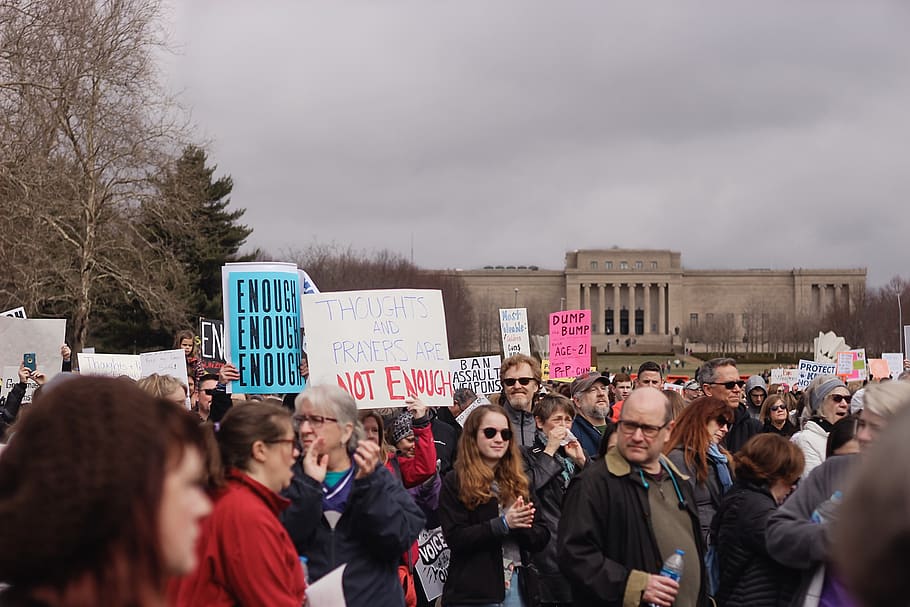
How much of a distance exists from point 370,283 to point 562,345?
5156cm

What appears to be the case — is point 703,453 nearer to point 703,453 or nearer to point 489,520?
point 703,453

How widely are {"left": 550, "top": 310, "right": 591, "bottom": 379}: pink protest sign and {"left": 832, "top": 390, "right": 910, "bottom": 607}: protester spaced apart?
13.6 m

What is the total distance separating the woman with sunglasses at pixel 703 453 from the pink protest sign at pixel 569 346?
8.74 m

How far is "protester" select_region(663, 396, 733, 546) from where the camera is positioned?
19.7 ft

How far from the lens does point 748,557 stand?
480 cm

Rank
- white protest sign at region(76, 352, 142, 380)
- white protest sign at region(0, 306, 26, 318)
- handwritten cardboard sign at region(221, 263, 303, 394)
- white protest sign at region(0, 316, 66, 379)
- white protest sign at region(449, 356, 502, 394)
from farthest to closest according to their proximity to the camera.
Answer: white protest sign at region(449, 356, 502, 394) < white protest sign at region(0, 306, 26, 318) < white protest sign at region(0, 316, 66, 379) < white protest sign at region(76, 352, 142, 380) < handwritten cardboard sign at region(221, 263, 303, 394)

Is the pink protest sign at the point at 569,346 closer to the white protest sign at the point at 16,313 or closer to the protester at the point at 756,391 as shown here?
the protester at the point at 756,391

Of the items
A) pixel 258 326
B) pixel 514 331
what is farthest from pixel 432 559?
pixel 514 331

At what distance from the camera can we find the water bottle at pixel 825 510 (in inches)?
164

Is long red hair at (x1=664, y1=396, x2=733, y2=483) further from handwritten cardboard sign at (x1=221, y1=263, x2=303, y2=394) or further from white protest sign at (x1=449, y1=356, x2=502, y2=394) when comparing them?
white protest sign at (x1=449, y1=356, x2=502, y2=394)

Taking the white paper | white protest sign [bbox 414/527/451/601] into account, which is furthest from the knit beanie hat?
the white paper

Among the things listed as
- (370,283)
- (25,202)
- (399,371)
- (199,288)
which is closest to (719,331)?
(370,283)

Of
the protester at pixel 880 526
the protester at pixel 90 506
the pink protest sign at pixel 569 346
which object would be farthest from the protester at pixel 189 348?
the protester at pixel 880 526

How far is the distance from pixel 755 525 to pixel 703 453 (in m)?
1.33
